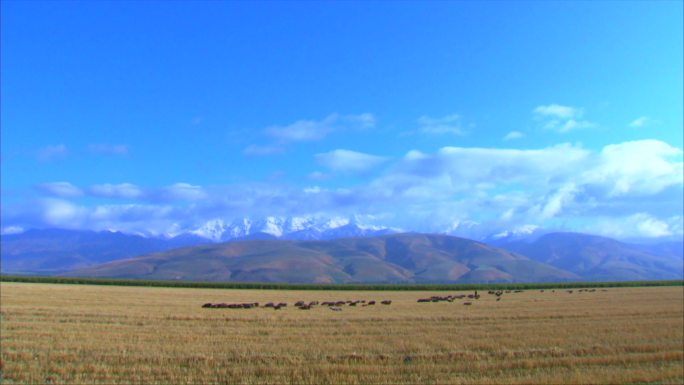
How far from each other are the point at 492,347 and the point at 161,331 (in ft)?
50.9

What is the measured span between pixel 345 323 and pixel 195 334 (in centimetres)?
926

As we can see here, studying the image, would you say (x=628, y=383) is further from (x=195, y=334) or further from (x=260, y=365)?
(x=195, y=334)

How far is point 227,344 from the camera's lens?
23.2 meters

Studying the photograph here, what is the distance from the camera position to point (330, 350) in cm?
2198

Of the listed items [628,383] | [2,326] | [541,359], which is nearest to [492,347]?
[541,359]

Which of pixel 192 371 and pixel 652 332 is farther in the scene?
pixel 652 332

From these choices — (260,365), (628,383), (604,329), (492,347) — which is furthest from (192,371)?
(604,329)

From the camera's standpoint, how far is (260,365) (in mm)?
18781

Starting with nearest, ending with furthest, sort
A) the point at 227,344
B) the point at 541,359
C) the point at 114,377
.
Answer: the point at 114,377, the point at 541,359, the point at 227,344

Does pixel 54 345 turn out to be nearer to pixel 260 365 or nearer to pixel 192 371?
pixel 192 371

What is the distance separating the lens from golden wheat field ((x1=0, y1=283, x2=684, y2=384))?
17.5 m

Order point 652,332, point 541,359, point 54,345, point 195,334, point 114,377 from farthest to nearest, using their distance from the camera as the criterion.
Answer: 1. point 652,332
2. point 195,334
3. point 54,345
4. point 541,359
5. point 114,377

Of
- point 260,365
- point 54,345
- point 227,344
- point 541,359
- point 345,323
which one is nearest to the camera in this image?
point 260,365

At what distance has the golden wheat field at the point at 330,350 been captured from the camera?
57.3 ft
